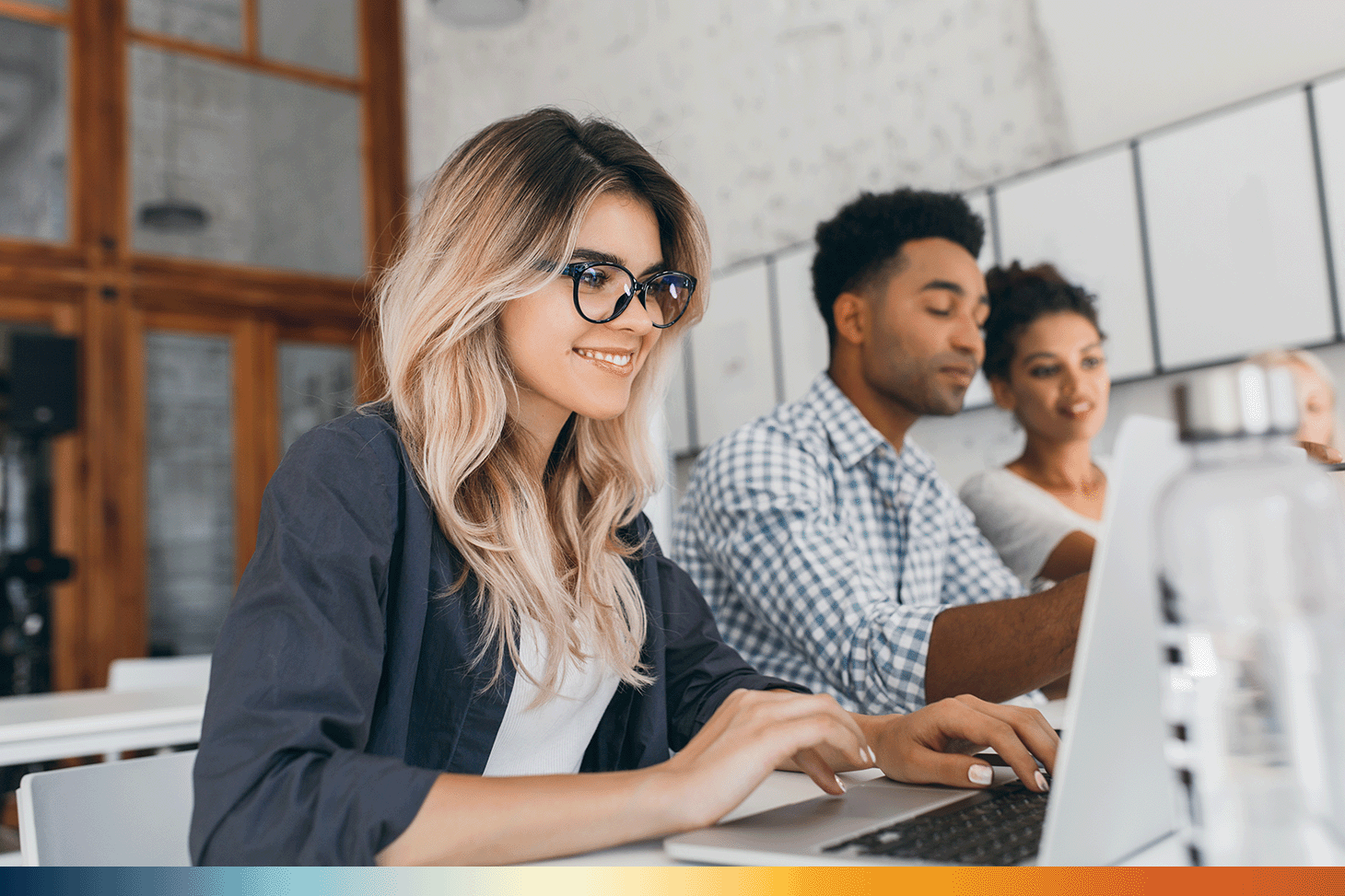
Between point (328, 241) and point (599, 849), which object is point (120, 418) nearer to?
point (328, 241)

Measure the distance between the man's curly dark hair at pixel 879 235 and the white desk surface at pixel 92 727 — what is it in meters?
1.49

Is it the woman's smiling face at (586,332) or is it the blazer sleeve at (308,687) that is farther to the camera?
the woman's smiling face at (586,332)

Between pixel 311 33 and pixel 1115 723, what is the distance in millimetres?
5282

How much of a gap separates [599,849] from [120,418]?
424 centimetres

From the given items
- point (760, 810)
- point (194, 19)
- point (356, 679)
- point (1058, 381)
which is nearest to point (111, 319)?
point (194, 19)

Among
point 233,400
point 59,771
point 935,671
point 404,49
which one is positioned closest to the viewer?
point 59,771

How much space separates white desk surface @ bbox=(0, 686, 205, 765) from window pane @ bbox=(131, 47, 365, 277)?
3.02m

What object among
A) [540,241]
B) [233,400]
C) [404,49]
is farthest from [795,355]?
[404,49]

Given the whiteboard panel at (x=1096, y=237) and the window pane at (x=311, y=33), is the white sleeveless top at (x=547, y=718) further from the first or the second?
the window pane at (x=311, y=33)

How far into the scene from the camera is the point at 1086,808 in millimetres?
585

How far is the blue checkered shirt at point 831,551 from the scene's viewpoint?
5.14 ft

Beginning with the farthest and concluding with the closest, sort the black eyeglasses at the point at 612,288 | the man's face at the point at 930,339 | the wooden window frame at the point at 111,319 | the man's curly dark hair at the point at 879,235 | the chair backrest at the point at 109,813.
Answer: the wooden window frame at the point at 111,319
the man's curly dark hair at the point at 879,235
the man's face at the point at 930,339
the black eyeglasses at the point at 612,288
the chair backrest at the point at 109,813

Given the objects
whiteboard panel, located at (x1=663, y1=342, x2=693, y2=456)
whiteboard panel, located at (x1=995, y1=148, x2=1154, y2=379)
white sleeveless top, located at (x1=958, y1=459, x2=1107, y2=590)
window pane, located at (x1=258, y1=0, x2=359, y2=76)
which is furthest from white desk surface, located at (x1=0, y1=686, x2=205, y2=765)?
window pane, located at (x1=258, y1=0, x2=359, y2=76)

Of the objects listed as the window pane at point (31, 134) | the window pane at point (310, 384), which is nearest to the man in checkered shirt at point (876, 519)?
the window pane at point (310, 384)
